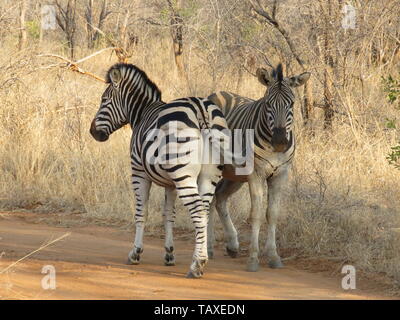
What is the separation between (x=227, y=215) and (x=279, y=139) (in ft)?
4.58

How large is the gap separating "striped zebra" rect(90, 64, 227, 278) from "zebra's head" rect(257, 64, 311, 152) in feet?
1.47

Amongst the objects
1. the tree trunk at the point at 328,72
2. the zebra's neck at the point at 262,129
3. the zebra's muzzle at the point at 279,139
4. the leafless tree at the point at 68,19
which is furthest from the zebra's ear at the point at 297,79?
the leafless tree at the point at 68,19

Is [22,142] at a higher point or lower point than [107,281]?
higher

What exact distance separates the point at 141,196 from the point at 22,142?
445 centimetres

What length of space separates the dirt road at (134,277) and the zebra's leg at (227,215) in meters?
0.13

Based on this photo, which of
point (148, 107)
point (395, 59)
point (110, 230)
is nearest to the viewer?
point (148, 107)

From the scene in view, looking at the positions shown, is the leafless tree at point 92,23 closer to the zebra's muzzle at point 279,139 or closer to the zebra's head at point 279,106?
the zebra's head at point 279,106

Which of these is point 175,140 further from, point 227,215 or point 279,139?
point 227,215

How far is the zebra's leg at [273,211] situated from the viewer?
271 inches

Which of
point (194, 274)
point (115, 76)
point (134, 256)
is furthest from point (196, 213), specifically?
point (115, 76)

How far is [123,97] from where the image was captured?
288 inches
